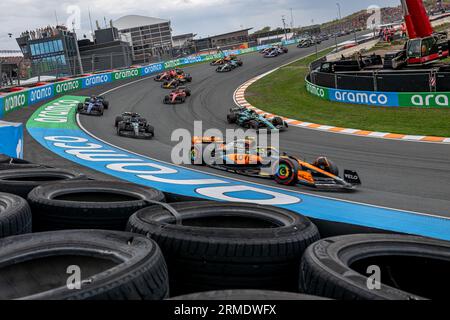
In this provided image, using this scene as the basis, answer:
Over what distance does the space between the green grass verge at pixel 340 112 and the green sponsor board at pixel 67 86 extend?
41.6 ft

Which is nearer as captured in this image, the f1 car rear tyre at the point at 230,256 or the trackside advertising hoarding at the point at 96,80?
the f1 car rear tyre at the point at 230,256

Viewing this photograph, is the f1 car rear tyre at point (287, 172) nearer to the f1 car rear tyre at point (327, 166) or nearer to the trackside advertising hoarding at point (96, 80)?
the f1 car rear tyre at point (327, 166)

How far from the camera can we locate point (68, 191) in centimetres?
582

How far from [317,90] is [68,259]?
2408 cm

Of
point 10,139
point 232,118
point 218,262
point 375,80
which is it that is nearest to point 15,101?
point 232,118

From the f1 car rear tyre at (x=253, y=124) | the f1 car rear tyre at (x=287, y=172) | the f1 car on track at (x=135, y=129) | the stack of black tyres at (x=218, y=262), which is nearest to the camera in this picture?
the stack of black tyres at (x=218, y=262)

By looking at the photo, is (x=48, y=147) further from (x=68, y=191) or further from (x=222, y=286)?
(x=222, y=286)

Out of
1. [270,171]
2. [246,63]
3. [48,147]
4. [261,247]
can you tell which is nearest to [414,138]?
[270,171]

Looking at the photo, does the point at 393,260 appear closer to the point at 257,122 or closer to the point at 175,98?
the point at 257,122

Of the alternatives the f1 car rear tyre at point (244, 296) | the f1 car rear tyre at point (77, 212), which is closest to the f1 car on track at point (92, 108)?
the f1 car rear tyre at point (77, 212)

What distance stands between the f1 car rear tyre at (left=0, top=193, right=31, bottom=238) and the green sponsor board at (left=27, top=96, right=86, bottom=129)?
15.0 metres

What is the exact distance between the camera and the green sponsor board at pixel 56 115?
19484mm

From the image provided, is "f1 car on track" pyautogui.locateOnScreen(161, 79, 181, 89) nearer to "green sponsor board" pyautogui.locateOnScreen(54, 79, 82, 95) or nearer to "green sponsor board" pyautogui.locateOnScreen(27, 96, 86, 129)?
"green sponsor board" pyautogui.locateOnScreen(54, 79, 82, 95)
